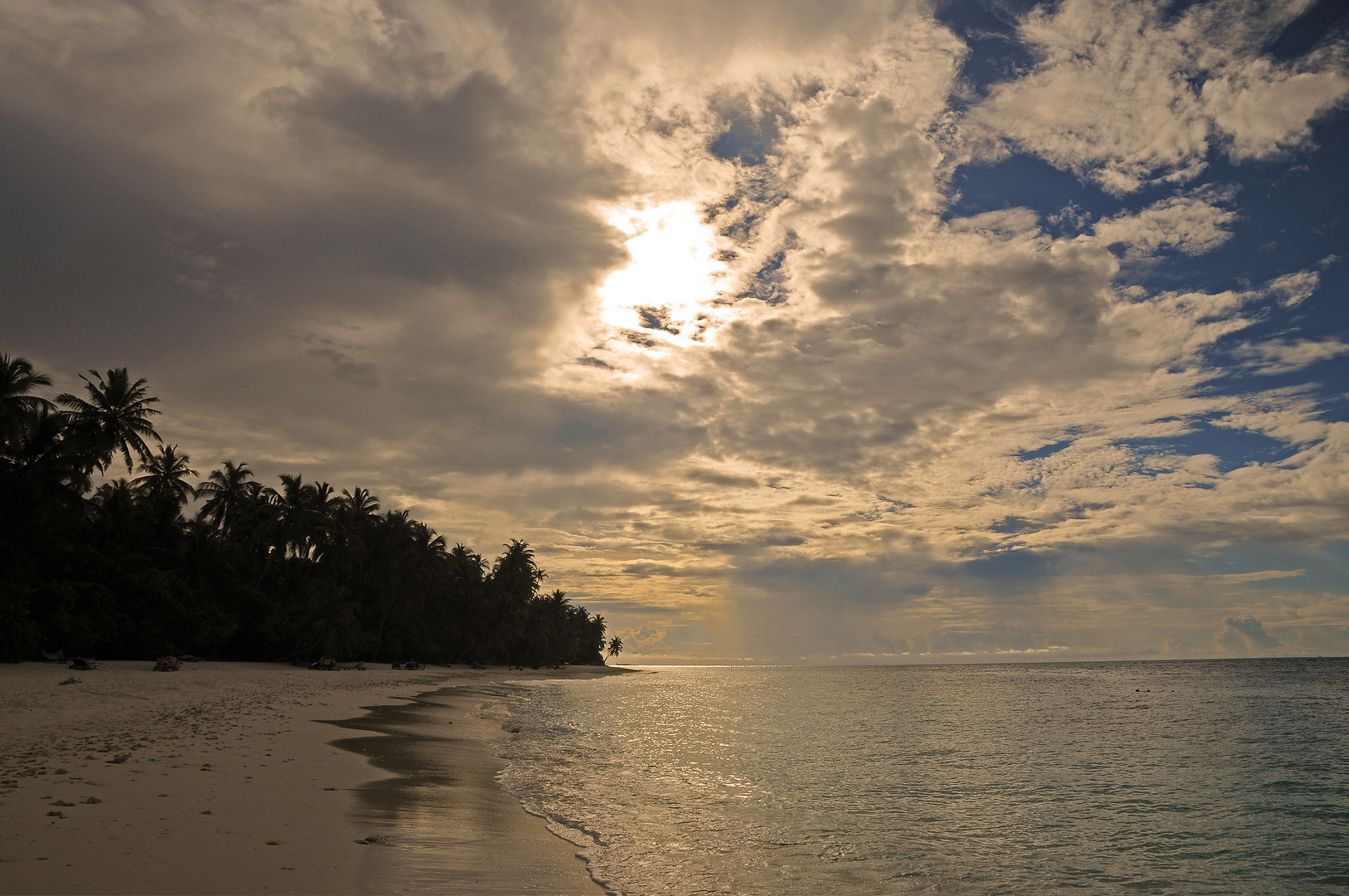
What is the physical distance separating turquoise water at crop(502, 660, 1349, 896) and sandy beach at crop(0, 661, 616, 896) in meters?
1.55

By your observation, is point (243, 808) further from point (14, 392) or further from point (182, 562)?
point (182, 562)

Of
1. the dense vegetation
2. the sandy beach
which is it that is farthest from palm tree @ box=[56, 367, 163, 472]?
the sandy beach

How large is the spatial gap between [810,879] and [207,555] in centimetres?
6015

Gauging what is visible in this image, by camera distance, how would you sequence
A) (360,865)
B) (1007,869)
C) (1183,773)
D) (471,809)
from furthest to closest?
1. (1183,773)
2. (471,809)
3. (1007,869)
4. (360,865)

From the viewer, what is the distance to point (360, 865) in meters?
8.81

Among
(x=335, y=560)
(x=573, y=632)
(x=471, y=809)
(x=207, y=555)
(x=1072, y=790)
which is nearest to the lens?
Answer: (x=471, y=809)

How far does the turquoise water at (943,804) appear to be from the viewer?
1155 centimetres

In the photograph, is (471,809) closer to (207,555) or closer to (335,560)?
(207,555)

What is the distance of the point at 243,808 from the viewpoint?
10.7 meters

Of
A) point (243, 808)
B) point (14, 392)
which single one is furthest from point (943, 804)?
point (14, 392)

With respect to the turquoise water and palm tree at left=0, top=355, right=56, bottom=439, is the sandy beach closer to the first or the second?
the turquoise water

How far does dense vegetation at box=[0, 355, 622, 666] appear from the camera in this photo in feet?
125

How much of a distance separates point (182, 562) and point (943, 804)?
56.7m

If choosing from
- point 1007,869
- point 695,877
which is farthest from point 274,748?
point 1007,869
